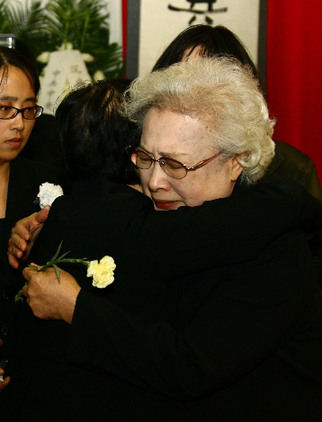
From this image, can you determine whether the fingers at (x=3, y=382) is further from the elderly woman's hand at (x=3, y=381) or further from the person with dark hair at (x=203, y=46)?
the person with dark hair at (x=203, y=46)

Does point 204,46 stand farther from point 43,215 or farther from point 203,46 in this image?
point 43,215

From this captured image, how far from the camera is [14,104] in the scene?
7.74ft

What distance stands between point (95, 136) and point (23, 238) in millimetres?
367

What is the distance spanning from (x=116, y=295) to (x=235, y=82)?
0.57 metres

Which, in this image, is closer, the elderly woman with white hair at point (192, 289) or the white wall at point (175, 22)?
the elderly woman with white hair at point (192, 289)

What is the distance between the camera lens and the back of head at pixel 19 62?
7.80 ft

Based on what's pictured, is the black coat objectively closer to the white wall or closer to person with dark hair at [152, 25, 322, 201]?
person with dark hair at [152, 25, 322, 201]

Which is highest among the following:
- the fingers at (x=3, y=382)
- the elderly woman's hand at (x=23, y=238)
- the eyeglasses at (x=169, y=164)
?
the eyeglasses at (x=169, y=164)

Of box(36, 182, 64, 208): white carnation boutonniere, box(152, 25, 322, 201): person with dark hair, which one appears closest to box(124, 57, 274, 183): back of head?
box(36, 182, 64, 208): white carnation boutonniere

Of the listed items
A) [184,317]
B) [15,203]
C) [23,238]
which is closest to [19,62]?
[15,203]

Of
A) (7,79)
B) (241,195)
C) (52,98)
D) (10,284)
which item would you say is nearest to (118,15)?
(52,98)

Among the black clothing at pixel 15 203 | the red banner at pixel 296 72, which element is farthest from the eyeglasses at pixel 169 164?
the red banner at pixel 296 72

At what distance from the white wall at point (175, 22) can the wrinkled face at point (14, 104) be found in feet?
5.27

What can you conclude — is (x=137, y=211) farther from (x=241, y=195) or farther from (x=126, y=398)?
(x=126, y=398)
